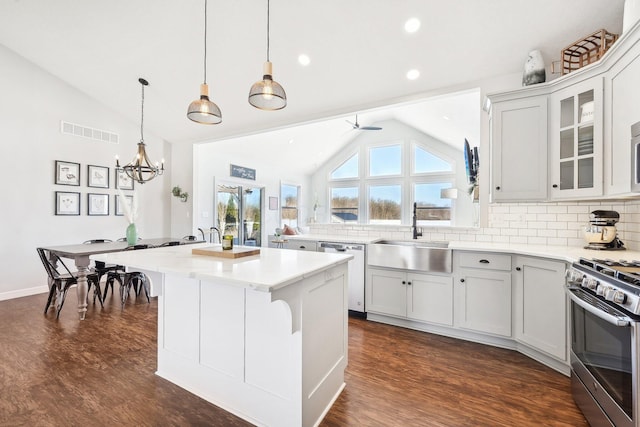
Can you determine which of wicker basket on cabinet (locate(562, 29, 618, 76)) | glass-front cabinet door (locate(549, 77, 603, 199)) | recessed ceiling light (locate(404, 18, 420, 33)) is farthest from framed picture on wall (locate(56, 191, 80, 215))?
wicker basket on cabinet (locate(562, 29, 618, 76))

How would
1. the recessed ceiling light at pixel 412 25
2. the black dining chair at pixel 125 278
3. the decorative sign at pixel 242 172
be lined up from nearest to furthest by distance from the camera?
the recessed ceiling light at pixel 412 25 < the black dining chair at pixel 125 278 < the decorative sign at pixel 242 172

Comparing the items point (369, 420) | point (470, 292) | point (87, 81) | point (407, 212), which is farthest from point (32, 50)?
point (407, 212)

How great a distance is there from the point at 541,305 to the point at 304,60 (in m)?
3.38

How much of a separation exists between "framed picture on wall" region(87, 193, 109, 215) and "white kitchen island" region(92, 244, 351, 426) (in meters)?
3.98

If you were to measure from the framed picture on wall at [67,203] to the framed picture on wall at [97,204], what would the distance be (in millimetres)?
158

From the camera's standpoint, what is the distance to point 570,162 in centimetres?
239

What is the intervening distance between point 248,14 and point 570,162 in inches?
131

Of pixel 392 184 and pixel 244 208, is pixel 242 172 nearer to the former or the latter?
pixel 244 208

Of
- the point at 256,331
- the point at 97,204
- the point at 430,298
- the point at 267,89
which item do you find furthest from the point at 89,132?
the point at 430,298

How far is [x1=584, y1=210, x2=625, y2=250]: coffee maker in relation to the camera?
231cm

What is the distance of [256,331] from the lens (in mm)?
1681

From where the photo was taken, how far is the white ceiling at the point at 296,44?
258 cm

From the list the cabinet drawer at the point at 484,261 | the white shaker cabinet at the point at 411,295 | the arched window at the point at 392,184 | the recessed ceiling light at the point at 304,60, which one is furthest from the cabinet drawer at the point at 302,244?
the arched window at the point at 392,184

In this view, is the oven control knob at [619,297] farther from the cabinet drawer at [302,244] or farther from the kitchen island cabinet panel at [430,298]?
the cabinet drawer at [302,244]
